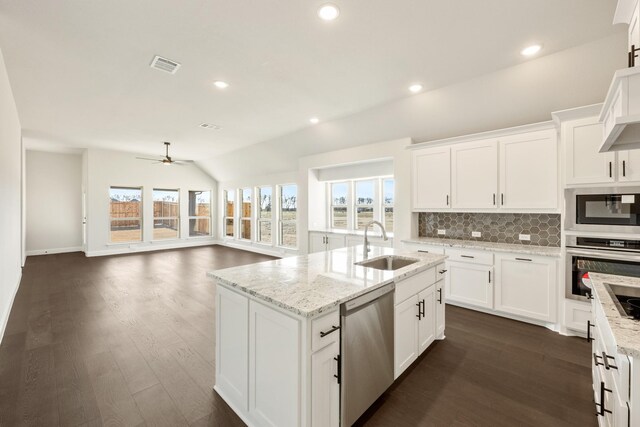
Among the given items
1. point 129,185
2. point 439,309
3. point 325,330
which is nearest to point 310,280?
point 325,330

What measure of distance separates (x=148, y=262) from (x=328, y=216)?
4820mm

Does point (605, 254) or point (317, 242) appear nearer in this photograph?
point (605, 254)

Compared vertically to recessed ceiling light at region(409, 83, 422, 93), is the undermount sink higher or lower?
lower

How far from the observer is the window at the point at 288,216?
7910mm

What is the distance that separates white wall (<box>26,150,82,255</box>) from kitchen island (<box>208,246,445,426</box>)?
30.9ft

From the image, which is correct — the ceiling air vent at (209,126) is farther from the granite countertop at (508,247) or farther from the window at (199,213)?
the window at (199,213)

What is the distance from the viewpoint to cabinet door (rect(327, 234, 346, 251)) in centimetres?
593

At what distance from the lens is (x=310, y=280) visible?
1.95 m

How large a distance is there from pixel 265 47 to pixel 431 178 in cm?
301

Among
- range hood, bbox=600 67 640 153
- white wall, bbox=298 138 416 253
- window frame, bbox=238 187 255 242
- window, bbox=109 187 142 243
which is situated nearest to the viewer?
range hood, bbox=600 67 640 153

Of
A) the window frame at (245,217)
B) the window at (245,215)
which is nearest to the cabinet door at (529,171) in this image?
the window frame at (245,217)

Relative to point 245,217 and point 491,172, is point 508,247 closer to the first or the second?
point 491,172

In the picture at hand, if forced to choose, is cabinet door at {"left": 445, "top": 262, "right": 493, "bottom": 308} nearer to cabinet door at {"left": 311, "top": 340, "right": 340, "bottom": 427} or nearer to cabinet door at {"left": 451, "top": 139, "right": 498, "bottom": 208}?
cabinet door at {"left": 451, "top": 139, "right": 498, "bottom": 208}

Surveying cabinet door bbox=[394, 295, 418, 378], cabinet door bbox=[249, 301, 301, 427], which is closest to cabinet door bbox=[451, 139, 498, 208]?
cabinet door bbox=[394, 295, 418, 378]
